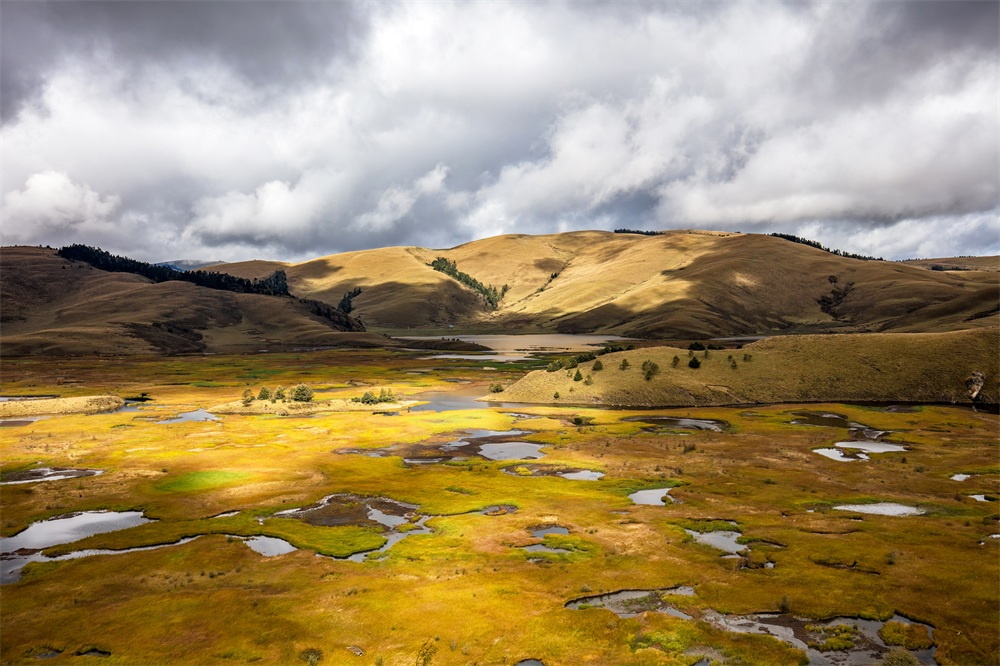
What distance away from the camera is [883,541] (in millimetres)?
39906

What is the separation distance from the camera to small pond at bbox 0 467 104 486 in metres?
56.0

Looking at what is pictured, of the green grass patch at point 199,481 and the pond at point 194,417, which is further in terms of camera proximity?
the pond at point 194,417

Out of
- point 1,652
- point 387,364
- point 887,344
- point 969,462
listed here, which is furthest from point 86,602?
point 387,364

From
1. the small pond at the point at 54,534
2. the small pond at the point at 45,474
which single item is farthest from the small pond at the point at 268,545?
the small pond at the point at 45,474

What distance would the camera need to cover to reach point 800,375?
118 m

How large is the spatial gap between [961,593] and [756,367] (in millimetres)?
94076

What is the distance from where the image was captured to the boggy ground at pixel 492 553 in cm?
2766

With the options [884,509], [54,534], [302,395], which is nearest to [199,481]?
[54,534]

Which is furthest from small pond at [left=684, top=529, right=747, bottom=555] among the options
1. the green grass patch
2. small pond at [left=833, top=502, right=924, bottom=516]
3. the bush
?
the bush

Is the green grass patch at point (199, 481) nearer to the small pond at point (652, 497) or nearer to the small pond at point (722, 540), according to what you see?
the small pond at point (652, 497)

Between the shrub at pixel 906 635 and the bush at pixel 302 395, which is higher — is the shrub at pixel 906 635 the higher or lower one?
the lower one

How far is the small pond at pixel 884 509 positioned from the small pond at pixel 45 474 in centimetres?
7115

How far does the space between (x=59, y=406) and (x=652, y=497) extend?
344ft

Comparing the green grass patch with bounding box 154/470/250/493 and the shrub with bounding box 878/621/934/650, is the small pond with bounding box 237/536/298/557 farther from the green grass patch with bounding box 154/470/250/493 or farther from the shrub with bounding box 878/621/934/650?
the shrub with bounding box 878/621/934/650
